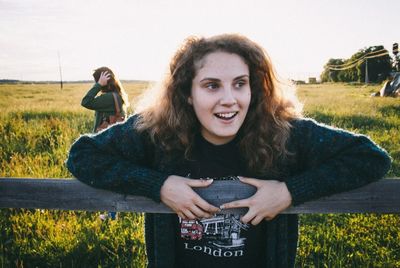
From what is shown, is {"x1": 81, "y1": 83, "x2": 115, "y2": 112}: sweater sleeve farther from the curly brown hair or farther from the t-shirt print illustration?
the t-shirt print illustration

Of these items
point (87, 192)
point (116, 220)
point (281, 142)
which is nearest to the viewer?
point (87, 192)

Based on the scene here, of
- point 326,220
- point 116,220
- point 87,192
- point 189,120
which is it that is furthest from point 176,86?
point 326,220

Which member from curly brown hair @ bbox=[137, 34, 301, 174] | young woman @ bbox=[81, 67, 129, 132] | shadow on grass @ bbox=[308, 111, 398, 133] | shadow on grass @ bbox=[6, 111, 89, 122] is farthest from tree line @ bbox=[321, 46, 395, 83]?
curly brown hair @ bbox=[137, 34, 301, 174]

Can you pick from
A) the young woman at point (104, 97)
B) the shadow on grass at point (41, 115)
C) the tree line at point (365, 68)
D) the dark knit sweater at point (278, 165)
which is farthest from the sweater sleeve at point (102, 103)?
the tree line at point (365, 68)

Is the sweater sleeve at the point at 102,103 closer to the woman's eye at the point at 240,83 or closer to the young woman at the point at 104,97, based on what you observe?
the young woman at the point at 104,97

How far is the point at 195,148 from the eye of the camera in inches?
69.2

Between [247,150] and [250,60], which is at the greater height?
[250,60]

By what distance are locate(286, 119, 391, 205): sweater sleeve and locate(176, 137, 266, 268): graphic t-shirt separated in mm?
297

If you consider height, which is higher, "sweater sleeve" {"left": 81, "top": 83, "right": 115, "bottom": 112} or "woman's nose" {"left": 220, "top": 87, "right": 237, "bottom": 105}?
"sweater sleeve" {"left": 81, "top": 83, "right": 115, "bottom": 112}

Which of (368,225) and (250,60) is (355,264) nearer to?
(368,225)

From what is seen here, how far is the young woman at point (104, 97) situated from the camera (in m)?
4.92

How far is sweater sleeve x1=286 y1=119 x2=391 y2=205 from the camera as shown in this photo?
55.8 inches

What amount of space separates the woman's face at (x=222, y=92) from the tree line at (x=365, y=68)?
6504cm

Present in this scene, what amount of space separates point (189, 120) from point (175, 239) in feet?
1.92
